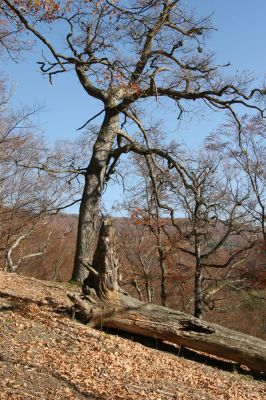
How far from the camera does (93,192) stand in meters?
11.9

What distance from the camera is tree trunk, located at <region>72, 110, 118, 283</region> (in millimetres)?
11617

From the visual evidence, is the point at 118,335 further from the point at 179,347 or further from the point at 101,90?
the point at 101,90

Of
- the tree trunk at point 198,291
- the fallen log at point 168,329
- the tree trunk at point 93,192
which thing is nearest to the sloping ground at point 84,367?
the fallen log at point 168,329

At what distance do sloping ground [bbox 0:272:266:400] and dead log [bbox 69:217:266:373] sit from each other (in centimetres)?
28

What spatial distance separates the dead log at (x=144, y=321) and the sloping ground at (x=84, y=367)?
276 mm

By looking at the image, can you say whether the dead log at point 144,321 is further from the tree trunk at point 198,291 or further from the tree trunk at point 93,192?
the tree trunk at point 198,291

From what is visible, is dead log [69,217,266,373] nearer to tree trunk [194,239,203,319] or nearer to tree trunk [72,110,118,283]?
tree trunk [72,110,118,283]

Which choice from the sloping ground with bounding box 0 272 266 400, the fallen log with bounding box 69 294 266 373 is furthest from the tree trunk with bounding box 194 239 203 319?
the sloping ground with bounding box 0 272 266 400

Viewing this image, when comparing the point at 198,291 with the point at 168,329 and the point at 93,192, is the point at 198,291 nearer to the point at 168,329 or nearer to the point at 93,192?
the point at 93,192

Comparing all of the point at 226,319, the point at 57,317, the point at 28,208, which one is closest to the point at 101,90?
the point at 57,317

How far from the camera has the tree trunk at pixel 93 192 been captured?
11617mm

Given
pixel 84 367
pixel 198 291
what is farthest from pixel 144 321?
pixel 198 291

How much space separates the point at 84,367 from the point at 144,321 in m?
2.02

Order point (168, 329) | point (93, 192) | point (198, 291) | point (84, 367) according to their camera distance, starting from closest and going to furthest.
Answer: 1. point (84, 367)
2. point (168, 329)
3. point (93, 192)
4. point (198, 291)
